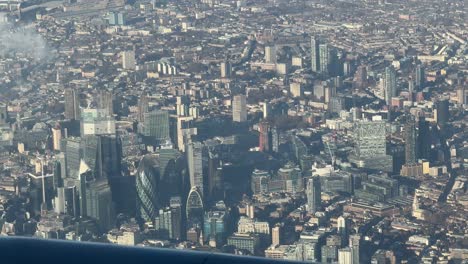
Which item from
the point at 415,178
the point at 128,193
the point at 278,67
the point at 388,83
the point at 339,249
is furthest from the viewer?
the point at 278,67

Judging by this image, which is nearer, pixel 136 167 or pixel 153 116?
pixel 136 167

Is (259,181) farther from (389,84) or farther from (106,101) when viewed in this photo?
(389,84)

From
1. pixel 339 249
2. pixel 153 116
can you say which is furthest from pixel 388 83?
pixel 339 249

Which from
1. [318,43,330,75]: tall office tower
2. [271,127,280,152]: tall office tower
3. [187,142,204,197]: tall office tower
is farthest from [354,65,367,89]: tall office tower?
[187,142,204,197]: tall office tower

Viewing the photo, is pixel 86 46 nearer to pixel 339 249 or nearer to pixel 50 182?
pixel 50 182

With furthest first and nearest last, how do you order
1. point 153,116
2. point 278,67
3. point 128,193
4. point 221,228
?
point 278,67, point 153,116, point 128,193, point 221,228

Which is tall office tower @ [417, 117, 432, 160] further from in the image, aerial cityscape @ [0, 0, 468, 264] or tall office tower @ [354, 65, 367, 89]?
tall office tower @ [354, 65, 367, 89]

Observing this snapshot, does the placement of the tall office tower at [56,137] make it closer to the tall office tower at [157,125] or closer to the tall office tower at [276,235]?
the tall office tower at [157,125]

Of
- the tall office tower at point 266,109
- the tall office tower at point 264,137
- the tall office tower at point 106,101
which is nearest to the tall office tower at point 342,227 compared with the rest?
the tall office tower at point 264,137
